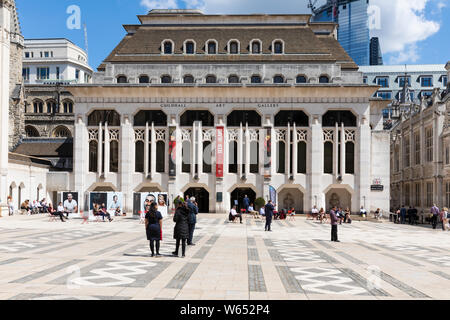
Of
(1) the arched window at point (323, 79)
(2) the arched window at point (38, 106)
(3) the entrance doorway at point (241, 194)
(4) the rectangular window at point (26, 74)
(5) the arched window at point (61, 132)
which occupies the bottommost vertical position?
(3) the entrance doorway at point (241, 194)

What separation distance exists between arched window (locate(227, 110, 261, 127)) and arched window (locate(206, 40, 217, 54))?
8.87 metres

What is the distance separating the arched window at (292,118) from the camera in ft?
167

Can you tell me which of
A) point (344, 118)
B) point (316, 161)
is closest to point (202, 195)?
point (316, 161)

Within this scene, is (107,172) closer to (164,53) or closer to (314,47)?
(164,53)

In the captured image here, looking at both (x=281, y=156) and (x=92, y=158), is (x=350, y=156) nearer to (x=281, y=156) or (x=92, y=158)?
(x=281, y=156)

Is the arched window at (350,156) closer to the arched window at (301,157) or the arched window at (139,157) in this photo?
the arched window at (301,157)

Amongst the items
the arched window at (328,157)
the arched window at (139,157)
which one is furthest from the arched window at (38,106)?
the arched window at (328,157)

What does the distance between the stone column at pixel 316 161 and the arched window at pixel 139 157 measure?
60.1 ft

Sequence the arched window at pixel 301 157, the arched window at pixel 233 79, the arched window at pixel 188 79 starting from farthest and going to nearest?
1. the arched window at pixel 188 79
2. the arched window at pixel 233 79
3. the arched window at pixel 301 157

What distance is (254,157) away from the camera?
51188 millimetres

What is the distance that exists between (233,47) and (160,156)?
15.7m

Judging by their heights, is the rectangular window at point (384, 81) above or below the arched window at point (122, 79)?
above

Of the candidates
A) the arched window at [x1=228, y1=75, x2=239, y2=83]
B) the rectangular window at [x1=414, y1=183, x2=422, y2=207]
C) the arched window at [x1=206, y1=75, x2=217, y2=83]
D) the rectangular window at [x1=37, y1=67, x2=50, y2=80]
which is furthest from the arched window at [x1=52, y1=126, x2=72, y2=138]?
the rectangular window at [x1=414, y1=183, x2=422, y2=207]
